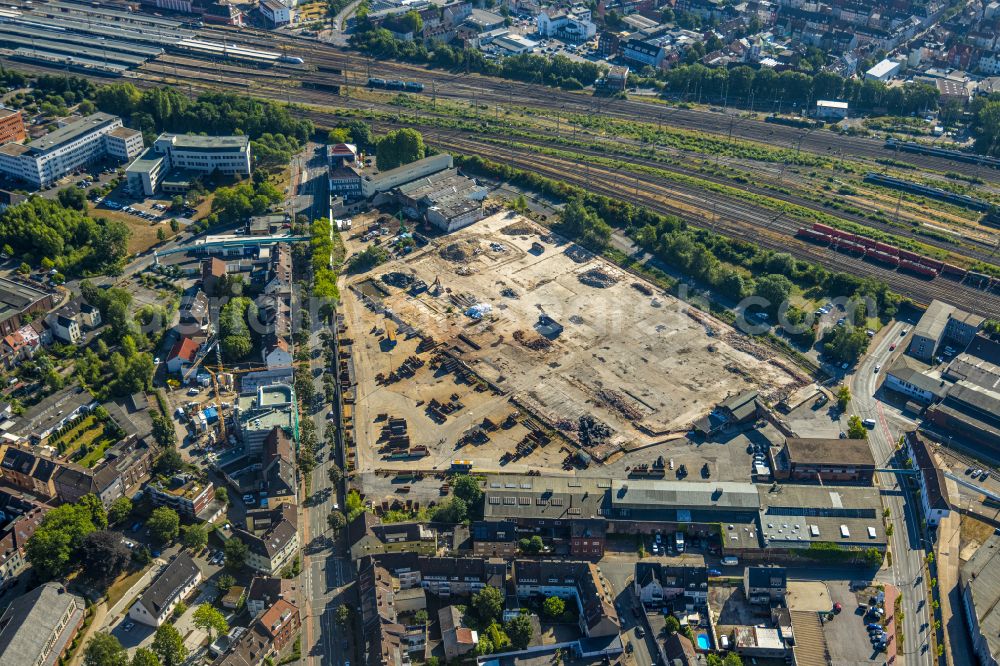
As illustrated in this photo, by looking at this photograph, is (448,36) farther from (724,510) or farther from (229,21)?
(724,510)

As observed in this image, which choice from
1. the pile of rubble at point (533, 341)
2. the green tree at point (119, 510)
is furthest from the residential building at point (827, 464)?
the green tree at point (119, 510)

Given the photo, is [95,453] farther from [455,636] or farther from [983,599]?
[983,599]

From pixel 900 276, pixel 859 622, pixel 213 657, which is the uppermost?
pixel 900 276

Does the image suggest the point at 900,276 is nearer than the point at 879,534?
No

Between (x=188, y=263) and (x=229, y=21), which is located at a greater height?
(x=229, y=21)

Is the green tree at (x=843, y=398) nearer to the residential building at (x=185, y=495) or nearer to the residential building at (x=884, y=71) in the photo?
the residential building at (x=185, y=495)

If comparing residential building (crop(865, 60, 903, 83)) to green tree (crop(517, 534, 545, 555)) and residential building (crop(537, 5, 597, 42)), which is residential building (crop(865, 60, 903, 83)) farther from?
green tree (crop(517, 534, 545, 555))

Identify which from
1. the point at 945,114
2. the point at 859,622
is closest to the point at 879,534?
the point at 859,622
